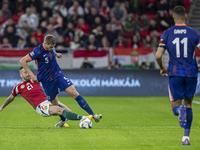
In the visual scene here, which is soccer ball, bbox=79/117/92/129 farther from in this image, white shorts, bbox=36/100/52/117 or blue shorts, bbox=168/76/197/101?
blue shorts, bbox=168/76/197/101

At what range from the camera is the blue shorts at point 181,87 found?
5.22 metres

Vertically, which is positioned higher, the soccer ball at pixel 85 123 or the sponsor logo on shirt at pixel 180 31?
the sponsor logo on shirt at pixel 180 31

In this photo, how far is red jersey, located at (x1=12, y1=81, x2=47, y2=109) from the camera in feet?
23.2

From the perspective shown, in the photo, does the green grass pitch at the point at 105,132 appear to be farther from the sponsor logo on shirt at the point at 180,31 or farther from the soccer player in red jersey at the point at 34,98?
the sponsor logo on shirt at the point at 180,31

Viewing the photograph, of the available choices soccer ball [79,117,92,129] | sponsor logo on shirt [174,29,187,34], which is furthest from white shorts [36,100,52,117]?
sponsor logo on shirt [174,29,187,34]

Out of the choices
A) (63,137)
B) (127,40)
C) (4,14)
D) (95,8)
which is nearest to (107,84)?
(127,40)

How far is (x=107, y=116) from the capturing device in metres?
9.07

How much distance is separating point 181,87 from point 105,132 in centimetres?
198

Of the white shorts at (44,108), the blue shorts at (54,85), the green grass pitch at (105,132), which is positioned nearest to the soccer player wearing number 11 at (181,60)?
the green grass pitch at (105,132)

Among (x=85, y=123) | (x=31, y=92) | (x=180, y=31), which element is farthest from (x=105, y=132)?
(x=180, y=31)

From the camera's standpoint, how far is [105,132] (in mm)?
6594

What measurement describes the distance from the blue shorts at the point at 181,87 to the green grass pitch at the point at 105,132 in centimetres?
78

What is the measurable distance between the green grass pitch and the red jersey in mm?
564

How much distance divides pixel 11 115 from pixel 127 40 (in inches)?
337
